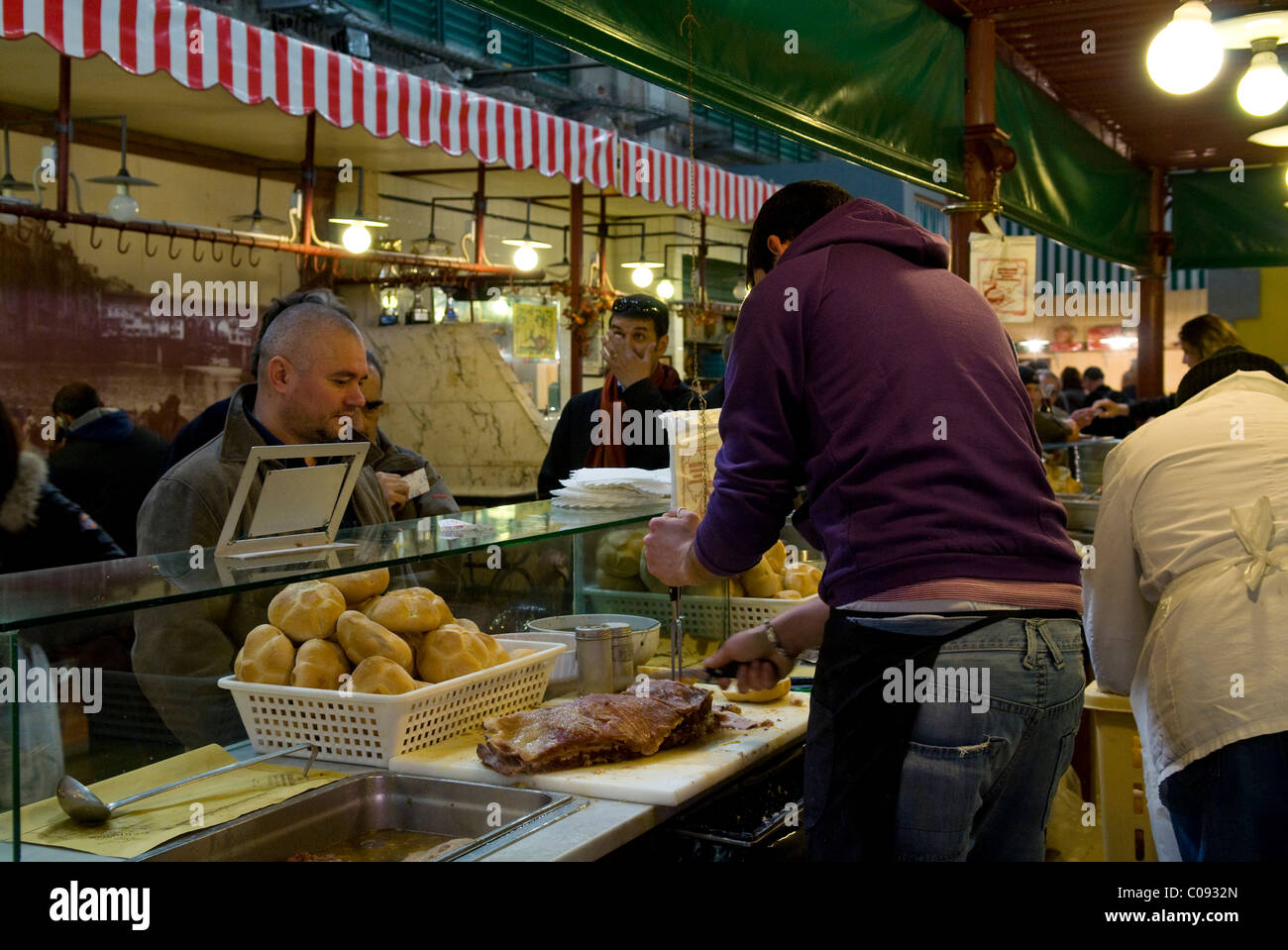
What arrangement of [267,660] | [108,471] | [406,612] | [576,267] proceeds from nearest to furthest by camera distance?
[267,660], [406,612], [108,471], [576,267]

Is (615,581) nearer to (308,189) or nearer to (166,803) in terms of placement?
(166,803)

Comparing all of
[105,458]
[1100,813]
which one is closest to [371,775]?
[1100,813]

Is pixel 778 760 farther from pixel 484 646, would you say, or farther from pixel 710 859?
pixel 484 646

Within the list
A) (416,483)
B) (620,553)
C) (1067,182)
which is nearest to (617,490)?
(620,553)

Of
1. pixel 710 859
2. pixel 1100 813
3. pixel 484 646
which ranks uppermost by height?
pixel 484 646

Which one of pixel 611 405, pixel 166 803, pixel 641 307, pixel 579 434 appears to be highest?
pixel 641 307

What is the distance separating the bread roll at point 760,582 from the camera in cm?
322

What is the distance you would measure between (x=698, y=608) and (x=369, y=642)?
1182 millimetres

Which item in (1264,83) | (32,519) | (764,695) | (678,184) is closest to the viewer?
(764,695)

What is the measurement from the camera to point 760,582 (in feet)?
10.6

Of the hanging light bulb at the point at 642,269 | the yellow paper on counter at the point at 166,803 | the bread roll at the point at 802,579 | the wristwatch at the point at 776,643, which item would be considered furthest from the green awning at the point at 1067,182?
the hanging light bulb at the point at 642,269

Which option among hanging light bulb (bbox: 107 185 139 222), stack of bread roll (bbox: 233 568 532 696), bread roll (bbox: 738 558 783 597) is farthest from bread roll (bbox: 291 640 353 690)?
hanging light bulb (bbox: 107 185 139 222)

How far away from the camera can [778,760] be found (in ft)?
7.88
